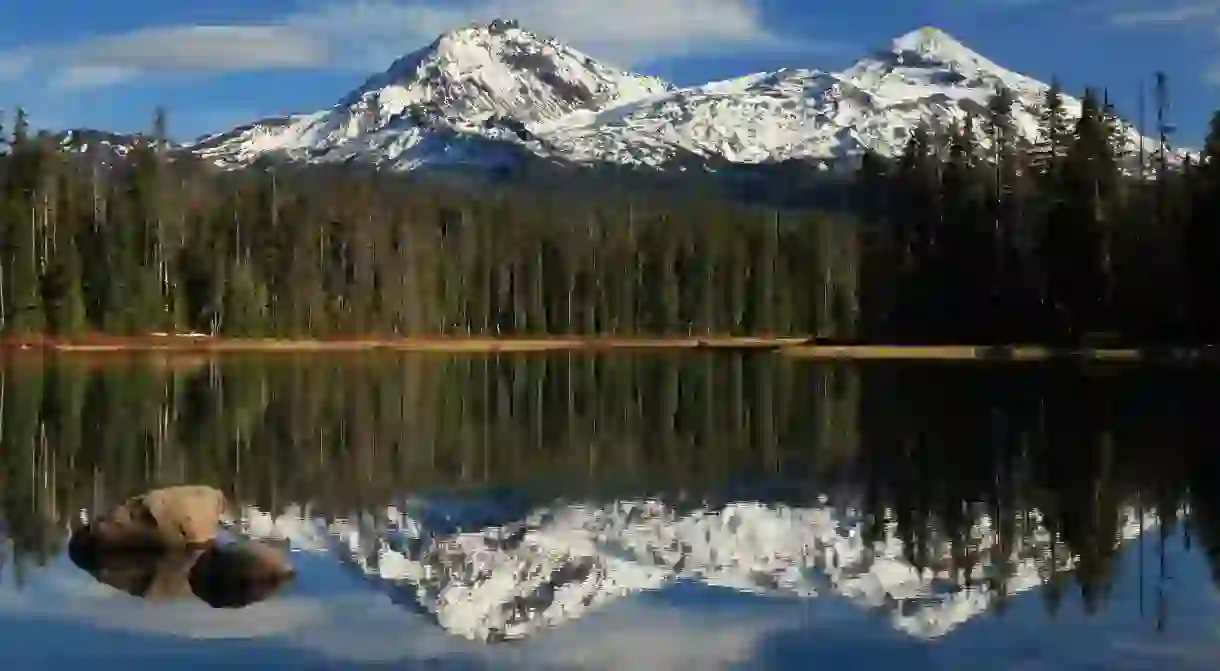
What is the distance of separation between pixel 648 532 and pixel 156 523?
701 cm

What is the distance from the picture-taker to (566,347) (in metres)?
117

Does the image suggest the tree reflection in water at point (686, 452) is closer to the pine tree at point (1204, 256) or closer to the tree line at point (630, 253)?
A: the pine tree at point (1204, 256)

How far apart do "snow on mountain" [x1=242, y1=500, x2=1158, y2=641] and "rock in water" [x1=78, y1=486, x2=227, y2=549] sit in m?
1.75

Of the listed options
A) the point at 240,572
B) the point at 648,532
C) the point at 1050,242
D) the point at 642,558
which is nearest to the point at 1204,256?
the point at 1050,242

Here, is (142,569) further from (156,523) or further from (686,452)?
(686,452)

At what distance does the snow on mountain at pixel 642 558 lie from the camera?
1728cm

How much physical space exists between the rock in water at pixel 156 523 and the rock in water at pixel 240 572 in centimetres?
127

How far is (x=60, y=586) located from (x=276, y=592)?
272 cm

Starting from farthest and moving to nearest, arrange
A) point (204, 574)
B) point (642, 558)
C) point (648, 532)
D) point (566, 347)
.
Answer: point (566, 347) → point (648, 532) → point (642, 558) → point (204, 574)

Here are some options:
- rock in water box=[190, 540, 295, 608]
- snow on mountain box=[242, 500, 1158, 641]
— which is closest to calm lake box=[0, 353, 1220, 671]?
snow on mountain box=[242, 500, 1158, 641]

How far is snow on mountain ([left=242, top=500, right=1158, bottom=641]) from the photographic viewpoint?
17281 millimetres

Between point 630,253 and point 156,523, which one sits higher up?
point 630,253

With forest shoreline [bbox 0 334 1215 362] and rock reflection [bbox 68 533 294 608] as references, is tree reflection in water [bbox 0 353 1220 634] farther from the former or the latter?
forest shoreline [bbox 0 334 1215 362]

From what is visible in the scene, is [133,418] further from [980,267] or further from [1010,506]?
[980,267]
